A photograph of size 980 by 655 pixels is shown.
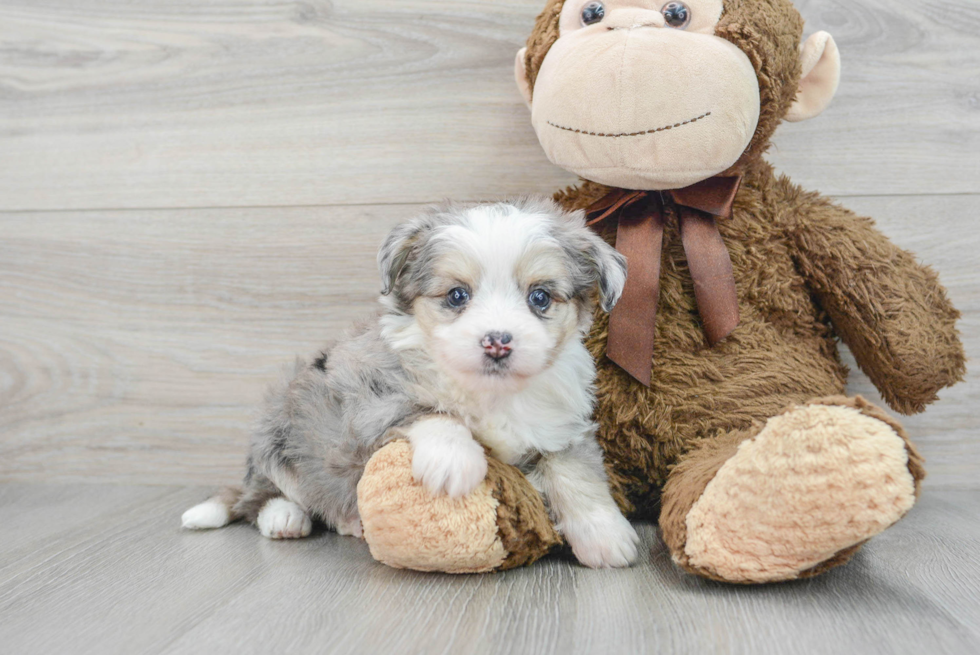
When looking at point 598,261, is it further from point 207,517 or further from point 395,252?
point 207,517

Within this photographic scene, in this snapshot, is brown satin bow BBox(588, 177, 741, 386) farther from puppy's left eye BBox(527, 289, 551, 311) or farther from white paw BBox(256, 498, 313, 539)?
white paw BBox(256, 498, 313, 539)

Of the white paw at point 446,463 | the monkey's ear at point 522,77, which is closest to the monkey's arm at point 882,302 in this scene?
the monkey's ear at point 522,77

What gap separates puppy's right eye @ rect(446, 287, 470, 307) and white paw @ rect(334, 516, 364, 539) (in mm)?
608

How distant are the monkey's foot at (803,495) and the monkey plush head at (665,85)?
2.10 ft

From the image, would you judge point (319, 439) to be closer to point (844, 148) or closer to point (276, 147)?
point (276, 147)

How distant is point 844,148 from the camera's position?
2197 millimetres

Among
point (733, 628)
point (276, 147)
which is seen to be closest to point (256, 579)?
point (733, 628)

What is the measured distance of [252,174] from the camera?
2340 mm

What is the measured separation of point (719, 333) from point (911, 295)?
47cm

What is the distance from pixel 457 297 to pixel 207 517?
0.95 meters

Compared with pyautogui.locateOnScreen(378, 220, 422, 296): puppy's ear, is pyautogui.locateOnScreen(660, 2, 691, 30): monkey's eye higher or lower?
higher

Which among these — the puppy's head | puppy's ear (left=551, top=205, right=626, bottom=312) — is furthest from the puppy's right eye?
puppy's ear (left=551, top=205, right=626, bottom=312)

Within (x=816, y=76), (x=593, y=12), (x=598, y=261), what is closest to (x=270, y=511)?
(x=598, y=261)

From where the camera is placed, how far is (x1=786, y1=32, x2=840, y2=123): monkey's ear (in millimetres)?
1790
